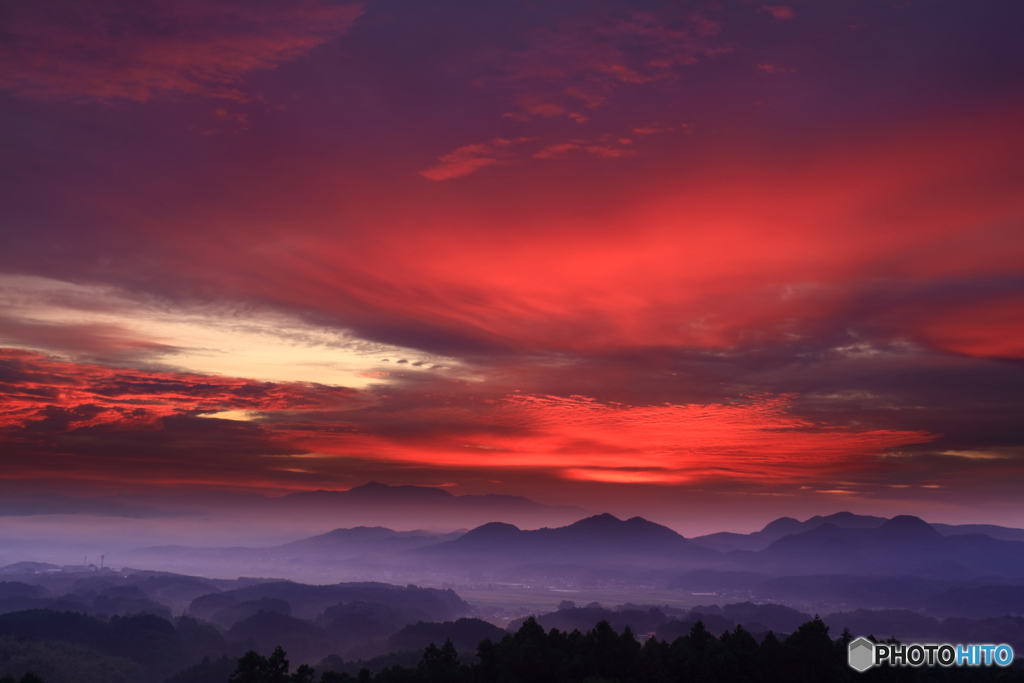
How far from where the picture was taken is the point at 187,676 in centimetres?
19438

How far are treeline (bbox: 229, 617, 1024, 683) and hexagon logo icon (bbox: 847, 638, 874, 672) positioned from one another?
918mm

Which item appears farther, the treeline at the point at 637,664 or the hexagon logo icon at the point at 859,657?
the treeline at the point at 637,664

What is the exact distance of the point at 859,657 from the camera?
280 ft

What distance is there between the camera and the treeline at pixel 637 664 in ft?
275

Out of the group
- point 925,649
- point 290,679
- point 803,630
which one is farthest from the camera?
point 803,630

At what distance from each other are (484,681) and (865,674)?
49163mm

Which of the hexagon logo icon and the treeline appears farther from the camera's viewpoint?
the treeline

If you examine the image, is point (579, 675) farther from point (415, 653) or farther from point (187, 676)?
point (187, 676)

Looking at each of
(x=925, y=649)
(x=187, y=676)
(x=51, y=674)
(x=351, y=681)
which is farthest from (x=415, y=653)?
(x=925, y=649)

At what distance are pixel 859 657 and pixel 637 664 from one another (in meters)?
27.9

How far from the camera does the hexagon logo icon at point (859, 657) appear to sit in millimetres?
81256

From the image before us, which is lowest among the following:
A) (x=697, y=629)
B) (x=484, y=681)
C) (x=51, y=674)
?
(x=51, y=674)

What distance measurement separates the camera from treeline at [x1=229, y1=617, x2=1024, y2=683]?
83812 mm

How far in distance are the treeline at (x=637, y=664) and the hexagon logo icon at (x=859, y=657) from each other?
3.01 feet
